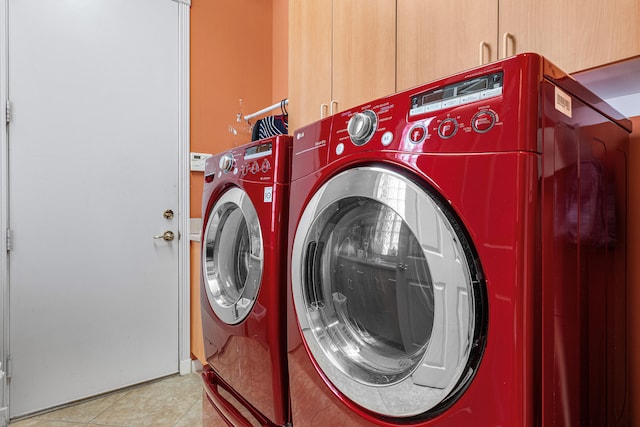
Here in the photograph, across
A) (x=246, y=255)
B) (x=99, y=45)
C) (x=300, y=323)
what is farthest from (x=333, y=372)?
(x=99, y=45)

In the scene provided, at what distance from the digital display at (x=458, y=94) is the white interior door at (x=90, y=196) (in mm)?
1979

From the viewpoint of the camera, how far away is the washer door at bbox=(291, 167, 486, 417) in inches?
22.2

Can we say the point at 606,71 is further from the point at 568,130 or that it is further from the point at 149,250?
the point at 149,250

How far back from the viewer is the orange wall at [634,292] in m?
0.94

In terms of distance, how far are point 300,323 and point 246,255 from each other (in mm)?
463

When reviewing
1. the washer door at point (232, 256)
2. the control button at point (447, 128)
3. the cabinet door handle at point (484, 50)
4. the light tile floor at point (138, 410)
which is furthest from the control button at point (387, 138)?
the light tile floor at point (138, 410)

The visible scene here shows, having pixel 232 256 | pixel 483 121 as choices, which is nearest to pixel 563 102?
pixel 483 121

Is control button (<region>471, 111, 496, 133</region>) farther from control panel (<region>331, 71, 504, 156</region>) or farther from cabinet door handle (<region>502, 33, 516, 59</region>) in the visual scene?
cabinet door handle (<region>502, 33, 516, 59</region>)

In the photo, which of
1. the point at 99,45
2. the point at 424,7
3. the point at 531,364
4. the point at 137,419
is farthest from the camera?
the point at 99,45

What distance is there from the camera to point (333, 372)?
0.78 m

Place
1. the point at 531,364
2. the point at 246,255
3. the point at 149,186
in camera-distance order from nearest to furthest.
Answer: the point at 531,364
the point at 246,255
the point at 149,186

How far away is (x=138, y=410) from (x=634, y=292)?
7.45ft

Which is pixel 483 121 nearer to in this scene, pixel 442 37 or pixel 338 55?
pixel 442 37

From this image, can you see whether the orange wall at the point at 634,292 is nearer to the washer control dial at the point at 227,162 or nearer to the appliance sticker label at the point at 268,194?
the appliance sticker label at the point at 268,194
